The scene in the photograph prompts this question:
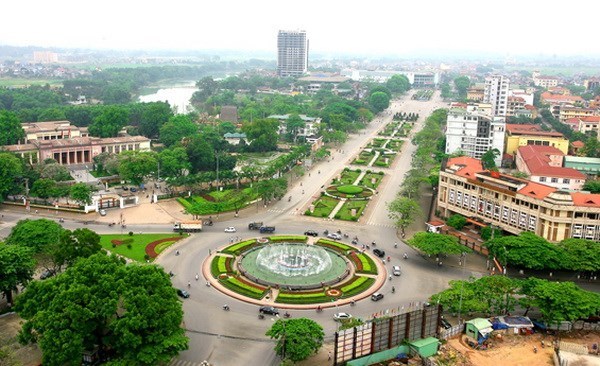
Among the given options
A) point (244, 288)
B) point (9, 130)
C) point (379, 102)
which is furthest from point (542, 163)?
point (379, 102)

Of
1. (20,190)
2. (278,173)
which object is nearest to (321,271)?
(278,173)

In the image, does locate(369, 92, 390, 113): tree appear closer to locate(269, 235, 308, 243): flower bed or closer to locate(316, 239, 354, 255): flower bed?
locate(269, 235, 308, 243): flower bed

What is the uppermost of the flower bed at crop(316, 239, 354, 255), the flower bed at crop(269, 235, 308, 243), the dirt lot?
the flower bed at crop(269, 235, 308, 243)

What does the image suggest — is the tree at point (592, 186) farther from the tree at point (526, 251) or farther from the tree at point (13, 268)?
the tree at point (13, 268)

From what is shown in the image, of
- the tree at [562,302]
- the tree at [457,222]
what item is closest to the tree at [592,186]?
the tree at [457,222]

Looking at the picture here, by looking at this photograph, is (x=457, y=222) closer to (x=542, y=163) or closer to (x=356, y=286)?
(x=356, y=286)

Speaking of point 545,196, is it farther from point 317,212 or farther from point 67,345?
point 67,345

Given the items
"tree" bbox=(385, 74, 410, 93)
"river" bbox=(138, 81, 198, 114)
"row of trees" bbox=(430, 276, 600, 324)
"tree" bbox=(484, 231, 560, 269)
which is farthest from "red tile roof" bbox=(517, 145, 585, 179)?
"tree" bbox=(385, 74, 410, 93)
